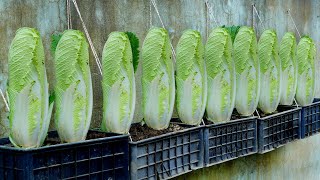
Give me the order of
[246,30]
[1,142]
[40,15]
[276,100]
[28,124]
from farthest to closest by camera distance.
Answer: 1. [276,100]
2. [246,30]
3. [40,15]
4. [1,142]
5. [28,124]

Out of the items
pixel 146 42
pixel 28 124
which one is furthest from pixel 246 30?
pixel 28 124

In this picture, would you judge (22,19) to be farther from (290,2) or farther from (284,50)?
(290,2)

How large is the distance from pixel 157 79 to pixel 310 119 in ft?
6.99

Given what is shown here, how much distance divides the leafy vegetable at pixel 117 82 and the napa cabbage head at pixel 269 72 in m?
1.57

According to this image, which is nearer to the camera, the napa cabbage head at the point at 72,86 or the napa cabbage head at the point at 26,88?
the napa cabbage head at the point at 26,88

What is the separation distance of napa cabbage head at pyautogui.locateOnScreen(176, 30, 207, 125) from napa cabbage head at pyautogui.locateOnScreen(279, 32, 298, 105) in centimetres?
130

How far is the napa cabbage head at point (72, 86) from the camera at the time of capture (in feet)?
8.02

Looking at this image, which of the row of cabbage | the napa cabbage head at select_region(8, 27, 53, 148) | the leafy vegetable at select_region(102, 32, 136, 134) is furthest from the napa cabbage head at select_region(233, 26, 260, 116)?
→ the napa cabbage head at select_region(8, 27, 53, 148)

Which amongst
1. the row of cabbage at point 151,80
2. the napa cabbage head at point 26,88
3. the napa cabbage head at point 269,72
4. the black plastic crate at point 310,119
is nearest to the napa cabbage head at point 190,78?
the row of cabbage at point 151,80

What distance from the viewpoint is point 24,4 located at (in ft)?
9.45

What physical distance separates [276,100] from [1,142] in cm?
236

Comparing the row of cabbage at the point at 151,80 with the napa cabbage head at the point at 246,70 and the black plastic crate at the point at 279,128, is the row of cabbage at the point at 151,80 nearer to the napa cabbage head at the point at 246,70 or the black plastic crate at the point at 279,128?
the napa cabbage head at the point at 246,70

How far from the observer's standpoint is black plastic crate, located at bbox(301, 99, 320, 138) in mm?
4445

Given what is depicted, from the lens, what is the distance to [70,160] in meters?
2.33
